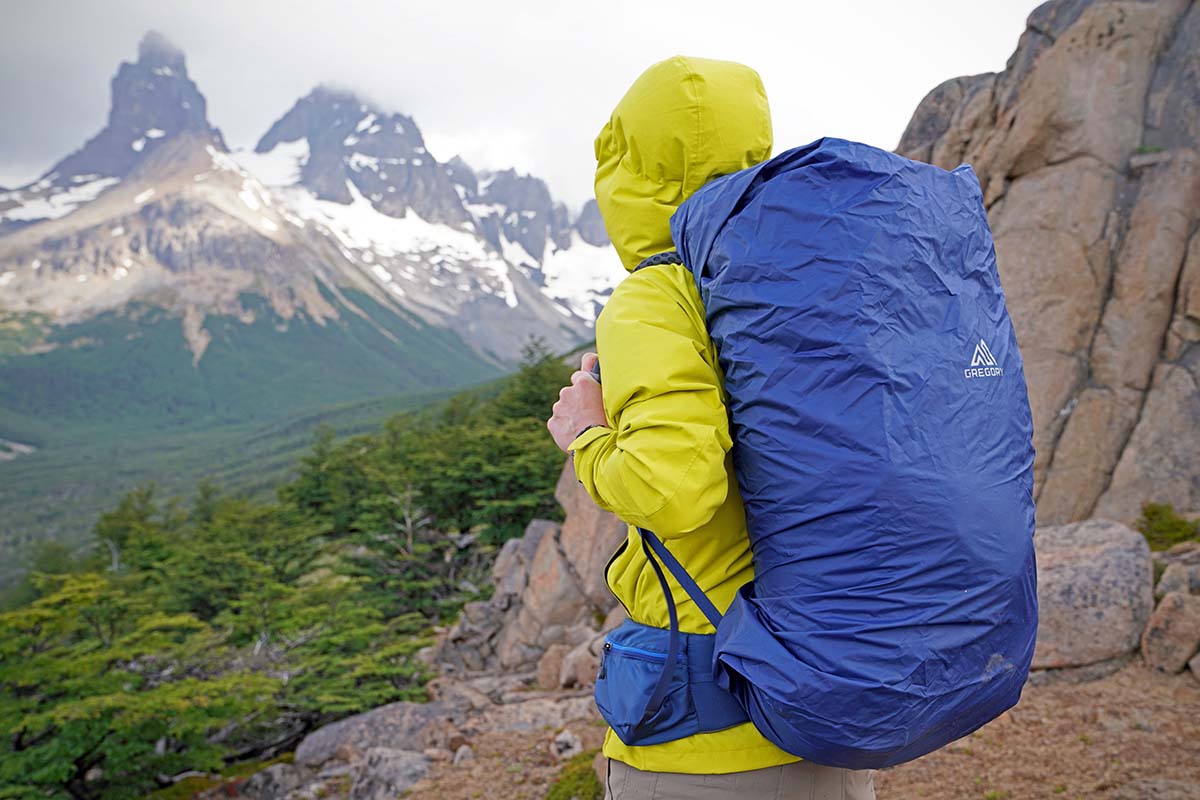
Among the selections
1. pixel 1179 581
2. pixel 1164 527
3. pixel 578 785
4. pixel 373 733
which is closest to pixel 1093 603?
pixel 1179 581

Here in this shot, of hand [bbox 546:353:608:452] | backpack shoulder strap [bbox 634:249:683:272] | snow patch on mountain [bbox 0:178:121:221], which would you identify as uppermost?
snow patch on mountain [bbox 0:178:121:221]

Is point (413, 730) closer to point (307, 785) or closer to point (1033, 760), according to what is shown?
point (307, 785)

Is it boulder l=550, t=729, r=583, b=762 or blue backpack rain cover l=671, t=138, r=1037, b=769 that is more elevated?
blue backpack rain cover l=671, t=138, r=1037, b=769

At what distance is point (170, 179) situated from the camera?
19062 cm

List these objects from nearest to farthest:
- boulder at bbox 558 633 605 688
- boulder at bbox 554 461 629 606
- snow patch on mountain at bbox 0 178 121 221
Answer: boulder at bbox 558 633 605 688 < boulder at bbox 554 461 629 606 < snow patch on mountain at bbox 0 178 121 221

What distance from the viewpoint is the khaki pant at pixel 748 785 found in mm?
1586

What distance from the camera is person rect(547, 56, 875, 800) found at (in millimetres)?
1433

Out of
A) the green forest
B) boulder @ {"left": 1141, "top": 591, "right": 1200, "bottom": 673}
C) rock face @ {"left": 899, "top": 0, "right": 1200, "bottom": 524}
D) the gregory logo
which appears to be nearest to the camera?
the gregory logo

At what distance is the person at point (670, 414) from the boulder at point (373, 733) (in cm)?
723

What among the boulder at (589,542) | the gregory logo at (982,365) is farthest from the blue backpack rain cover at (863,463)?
the boulder at (589,542)

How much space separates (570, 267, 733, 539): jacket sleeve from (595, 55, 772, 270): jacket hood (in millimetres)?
295

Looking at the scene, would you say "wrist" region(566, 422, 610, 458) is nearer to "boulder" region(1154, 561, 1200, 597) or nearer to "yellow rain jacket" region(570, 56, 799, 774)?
"yellow rain jacket" region(570, 56, 799, 774)

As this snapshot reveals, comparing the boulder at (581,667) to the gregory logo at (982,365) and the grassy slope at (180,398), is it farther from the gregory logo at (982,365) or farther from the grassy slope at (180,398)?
the grassy slope at (180,398)

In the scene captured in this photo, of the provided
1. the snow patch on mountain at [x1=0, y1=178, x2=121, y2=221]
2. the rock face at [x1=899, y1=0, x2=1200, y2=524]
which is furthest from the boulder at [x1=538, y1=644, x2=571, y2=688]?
the snow patch on mountain at [x1=0, y1=178, x2=121, y2=221]
